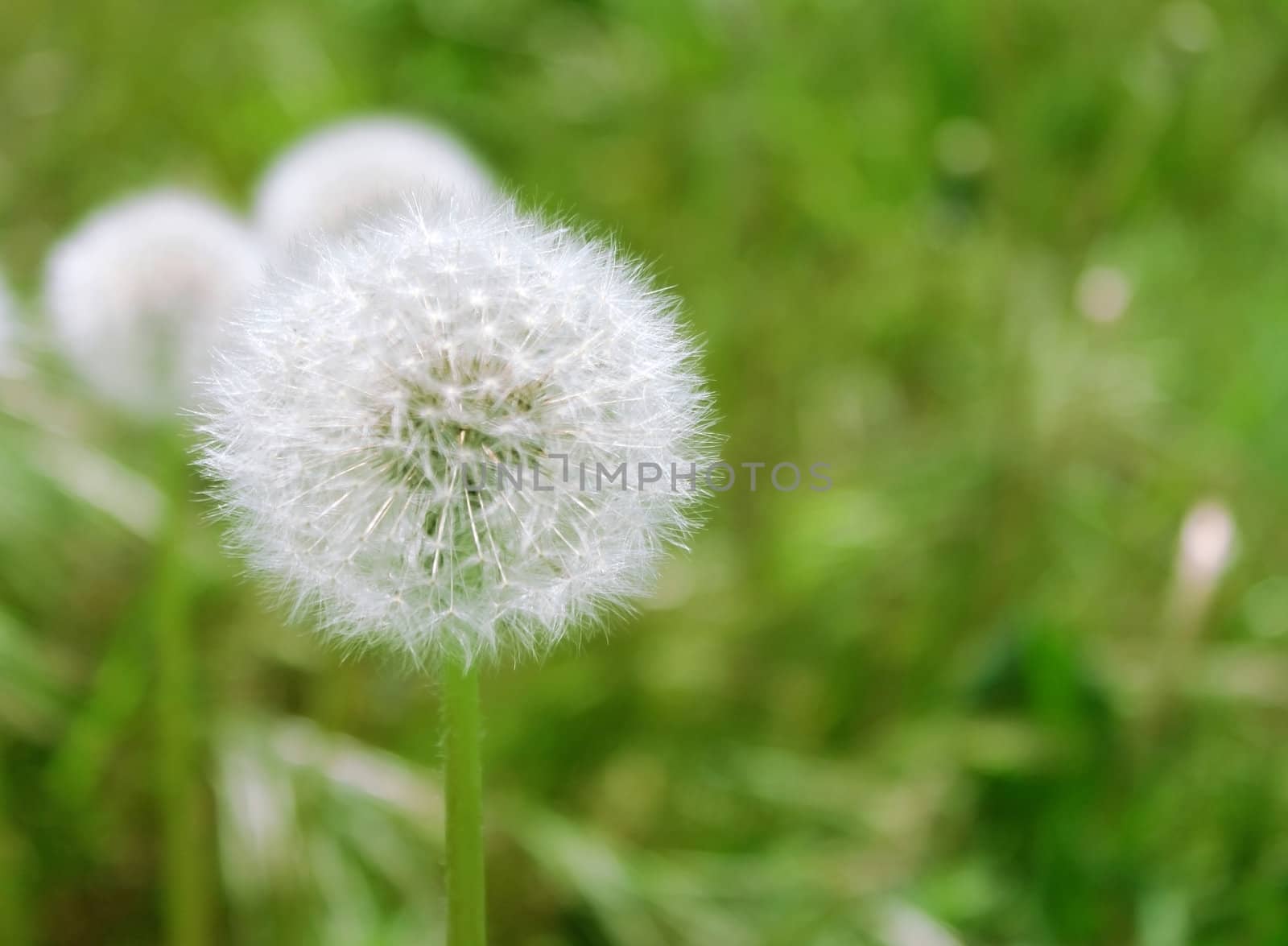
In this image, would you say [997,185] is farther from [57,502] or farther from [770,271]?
[57,502]

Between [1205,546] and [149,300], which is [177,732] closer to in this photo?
[149,300]

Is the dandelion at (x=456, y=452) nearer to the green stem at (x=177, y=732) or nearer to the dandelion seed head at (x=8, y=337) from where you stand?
the green stem at (x=177, y=732)

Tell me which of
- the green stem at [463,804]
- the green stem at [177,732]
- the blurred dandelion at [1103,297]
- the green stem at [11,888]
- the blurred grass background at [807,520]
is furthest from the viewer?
the blurred dandelion at [1103,297]

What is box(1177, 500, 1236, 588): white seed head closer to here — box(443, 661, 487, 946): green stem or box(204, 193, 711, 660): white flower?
box(204, 193, 711, 660): white flower

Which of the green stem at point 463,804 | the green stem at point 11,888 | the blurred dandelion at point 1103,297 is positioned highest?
the blurred dandelion at point 1103,297

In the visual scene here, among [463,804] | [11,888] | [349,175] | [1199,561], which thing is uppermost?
[349,175]

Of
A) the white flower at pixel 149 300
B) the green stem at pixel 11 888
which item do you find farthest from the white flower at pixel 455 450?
the green stem at pixel 11 888

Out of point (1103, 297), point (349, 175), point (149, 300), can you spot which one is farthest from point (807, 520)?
point (149, 300)

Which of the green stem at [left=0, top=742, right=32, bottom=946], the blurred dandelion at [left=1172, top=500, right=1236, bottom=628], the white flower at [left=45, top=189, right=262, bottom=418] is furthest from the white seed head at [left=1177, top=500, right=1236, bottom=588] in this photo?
the green stem at [left=0, top=742, right=32, bottom=946]
